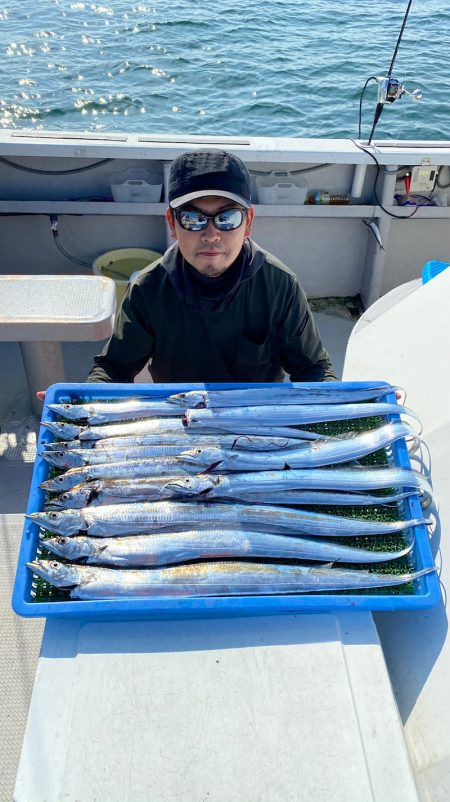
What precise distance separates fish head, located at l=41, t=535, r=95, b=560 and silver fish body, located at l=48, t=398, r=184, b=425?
54 cm

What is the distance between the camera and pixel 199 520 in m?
1.83

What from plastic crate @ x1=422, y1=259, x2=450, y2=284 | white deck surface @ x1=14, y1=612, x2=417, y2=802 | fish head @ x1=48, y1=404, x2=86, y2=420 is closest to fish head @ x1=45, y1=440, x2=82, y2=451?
fish head @ x1=48, y1=404, x2=86, y2=420

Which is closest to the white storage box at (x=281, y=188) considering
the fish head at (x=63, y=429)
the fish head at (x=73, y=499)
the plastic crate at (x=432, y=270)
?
the plastic crate at (x=432, y=270)

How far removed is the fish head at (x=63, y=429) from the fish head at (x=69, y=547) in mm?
457

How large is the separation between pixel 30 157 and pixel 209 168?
10.3ft

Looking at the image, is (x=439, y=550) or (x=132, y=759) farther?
(x=439, y=550)

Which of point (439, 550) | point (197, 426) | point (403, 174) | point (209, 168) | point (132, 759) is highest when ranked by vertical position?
point (209, 168)

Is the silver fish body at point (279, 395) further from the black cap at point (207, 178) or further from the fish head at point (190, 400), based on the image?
the black cap at point (207, 178)

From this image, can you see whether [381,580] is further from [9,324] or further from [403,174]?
[403,174]

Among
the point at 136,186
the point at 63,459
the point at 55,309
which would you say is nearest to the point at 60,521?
the point at 63,459

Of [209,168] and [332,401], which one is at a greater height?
[209,168]

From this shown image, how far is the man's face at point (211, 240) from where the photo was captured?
2324 millimetres

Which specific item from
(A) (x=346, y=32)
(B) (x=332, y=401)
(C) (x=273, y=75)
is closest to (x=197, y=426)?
(B) (x=332, y=401)

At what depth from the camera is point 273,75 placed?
1105 cm
